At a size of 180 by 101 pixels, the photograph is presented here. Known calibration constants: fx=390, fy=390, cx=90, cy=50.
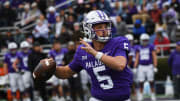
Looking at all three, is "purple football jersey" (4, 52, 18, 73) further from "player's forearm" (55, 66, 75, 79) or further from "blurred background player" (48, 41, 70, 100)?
"player's forearm" (55, 66, 75, 79)

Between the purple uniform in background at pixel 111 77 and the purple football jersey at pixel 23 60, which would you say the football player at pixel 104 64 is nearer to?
the purple uniform in background at pixel 111 77

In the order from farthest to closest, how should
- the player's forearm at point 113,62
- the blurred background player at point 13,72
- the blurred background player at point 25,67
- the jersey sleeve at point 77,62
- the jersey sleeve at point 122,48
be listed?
the blurred background player at point 13,72 → the blurred background player at point 25,67 → the jersey sleeve at point 77,62 → the jersey sleeve at point 122,48 → the player's forearm at point 113,62

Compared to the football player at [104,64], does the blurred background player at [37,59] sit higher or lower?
lower

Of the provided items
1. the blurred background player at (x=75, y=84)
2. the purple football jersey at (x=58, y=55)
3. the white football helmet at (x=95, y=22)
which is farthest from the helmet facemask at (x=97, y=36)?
the purple football jersey at (x=58, y=55)

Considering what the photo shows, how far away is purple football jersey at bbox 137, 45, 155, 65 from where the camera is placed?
10664mm

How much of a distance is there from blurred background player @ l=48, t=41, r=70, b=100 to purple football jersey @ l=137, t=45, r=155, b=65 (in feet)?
6.87

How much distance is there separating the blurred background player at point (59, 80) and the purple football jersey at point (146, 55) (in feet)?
6.87

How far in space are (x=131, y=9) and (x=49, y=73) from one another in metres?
9.48

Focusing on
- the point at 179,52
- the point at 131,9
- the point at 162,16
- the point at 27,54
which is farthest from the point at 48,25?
the point at 179,52

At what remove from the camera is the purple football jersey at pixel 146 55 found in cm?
1066

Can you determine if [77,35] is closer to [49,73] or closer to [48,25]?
[48,25]

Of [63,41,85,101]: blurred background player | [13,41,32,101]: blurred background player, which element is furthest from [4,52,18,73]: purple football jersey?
[63,41,85,101]: blurred background player

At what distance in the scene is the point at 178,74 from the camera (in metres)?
10.8

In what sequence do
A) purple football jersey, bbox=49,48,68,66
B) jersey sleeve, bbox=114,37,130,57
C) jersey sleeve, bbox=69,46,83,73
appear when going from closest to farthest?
jersey sleeve, bbox=114,37,130,57 → jersey sleeve, bbox=69,46,83,73 → purple football jersey, bbox=49,48,68,66
